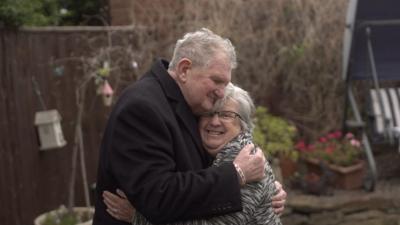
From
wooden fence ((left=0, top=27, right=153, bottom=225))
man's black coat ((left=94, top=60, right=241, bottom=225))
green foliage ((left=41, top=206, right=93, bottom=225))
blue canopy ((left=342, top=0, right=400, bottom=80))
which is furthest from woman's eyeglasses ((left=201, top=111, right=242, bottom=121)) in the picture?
blue canopy ((left=342, top=0, right=400, bottom=80))

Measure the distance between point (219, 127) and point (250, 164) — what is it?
0.64ft

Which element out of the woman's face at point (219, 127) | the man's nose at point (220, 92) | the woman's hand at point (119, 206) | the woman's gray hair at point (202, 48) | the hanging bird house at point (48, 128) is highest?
the woman's gray hair at point (202, 48)

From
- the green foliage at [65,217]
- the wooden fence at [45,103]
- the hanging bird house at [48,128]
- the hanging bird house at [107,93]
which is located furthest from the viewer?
the hanging bird house at [107,93]

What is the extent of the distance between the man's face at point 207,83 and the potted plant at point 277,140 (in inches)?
139

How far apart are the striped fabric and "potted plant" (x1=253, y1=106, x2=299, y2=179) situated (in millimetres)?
3420

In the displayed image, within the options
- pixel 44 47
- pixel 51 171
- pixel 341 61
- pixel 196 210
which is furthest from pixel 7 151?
pixel 341 61

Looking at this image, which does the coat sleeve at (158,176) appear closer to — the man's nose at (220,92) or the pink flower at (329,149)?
the man's nose at (220,92)

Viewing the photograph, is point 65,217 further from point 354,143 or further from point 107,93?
point 354,143

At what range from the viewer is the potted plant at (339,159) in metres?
5.64

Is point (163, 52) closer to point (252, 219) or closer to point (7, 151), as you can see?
point (7, 151)

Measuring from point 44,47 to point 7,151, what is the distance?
963 mm

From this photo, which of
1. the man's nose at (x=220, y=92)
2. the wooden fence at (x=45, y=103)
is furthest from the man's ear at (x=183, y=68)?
the wooden fence at (x=45, y=103)

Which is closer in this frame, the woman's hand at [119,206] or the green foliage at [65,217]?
the woman's hand at [119,206]

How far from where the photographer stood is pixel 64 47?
5.39 m
